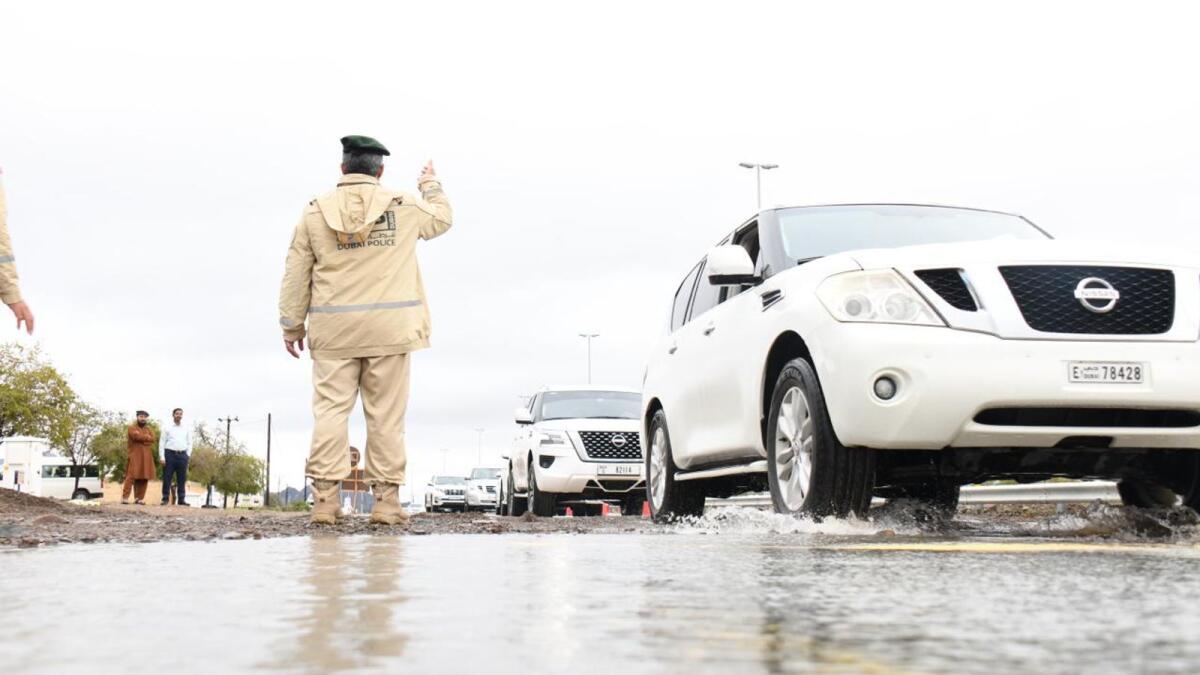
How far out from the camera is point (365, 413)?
8.24 metres

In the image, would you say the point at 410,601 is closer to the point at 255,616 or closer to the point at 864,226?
the point at 255,616

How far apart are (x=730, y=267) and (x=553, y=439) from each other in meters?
10.3

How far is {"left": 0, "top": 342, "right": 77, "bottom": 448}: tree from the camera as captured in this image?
66.1 metres

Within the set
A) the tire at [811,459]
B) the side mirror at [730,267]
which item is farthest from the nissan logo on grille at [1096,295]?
the side mirror at [730,267]

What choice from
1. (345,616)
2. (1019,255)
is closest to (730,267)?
(1019,255)

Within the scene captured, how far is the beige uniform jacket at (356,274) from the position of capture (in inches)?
316

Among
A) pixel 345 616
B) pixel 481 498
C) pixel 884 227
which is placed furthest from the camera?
pixel 481 498

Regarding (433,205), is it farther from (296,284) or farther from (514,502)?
(514,502)

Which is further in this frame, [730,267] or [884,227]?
[884,227]

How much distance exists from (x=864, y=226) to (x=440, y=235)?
2497mm

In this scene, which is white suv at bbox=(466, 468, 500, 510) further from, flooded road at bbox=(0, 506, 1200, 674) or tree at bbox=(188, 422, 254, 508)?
tree at bbox=(188, 422, 254, 508)

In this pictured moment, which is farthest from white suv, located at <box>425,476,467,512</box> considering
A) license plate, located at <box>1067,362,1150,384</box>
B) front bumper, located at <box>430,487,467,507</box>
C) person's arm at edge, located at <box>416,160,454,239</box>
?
license plate, located at <box>1067,362,1150,384</box>

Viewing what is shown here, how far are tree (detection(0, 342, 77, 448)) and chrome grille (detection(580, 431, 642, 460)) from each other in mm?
55321

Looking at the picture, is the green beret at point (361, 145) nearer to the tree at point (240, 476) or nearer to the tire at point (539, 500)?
the tire at point (539, 500)
